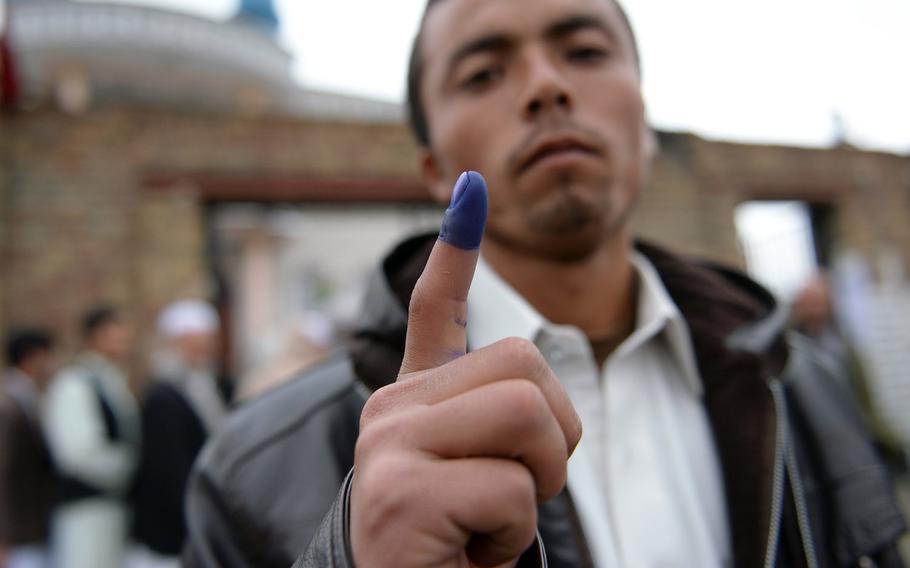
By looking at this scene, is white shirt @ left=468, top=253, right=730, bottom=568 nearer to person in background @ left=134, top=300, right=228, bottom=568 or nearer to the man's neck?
the man's neck

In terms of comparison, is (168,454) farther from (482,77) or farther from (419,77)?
(482,77)

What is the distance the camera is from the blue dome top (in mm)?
14562

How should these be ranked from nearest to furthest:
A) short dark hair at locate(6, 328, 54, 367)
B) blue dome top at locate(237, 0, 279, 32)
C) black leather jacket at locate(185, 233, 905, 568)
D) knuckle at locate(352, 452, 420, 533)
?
knuckle at locate(352, 452, 420, 533) → black leather jacket at locate(185, 233, 905, 568) → short dark hair at locate(6, 328, 54, 367) → blue dome top at locate(237, 0, 279, 32)

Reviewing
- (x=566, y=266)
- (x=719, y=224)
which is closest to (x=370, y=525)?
(x=566, y=266)

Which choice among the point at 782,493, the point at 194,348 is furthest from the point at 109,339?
the point at 782,493

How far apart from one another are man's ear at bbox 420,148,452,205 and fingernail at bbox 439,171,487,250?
0.78 meters

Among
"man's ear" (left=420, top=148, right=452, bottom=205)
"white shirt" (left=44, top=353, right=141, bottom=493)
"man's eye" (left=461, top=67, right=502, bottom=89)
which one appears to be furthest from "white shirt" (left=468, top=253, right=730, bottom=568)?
"white shirt" (left=44, top=353, right=141, bottom=493)

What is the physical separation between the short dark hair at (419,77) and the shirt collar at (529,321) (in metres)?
0.41

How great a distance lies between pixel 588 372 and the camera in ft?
3.83

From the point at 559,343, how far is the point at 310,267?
47.1 ft

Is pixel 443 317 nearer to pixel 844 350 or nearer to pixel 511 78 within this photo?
pixel 511 78

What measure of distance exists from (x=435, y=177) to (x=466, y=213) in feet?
3.08

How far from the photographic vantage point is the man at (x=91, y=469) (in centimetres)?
305

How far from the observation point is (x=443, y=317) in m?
0.59
